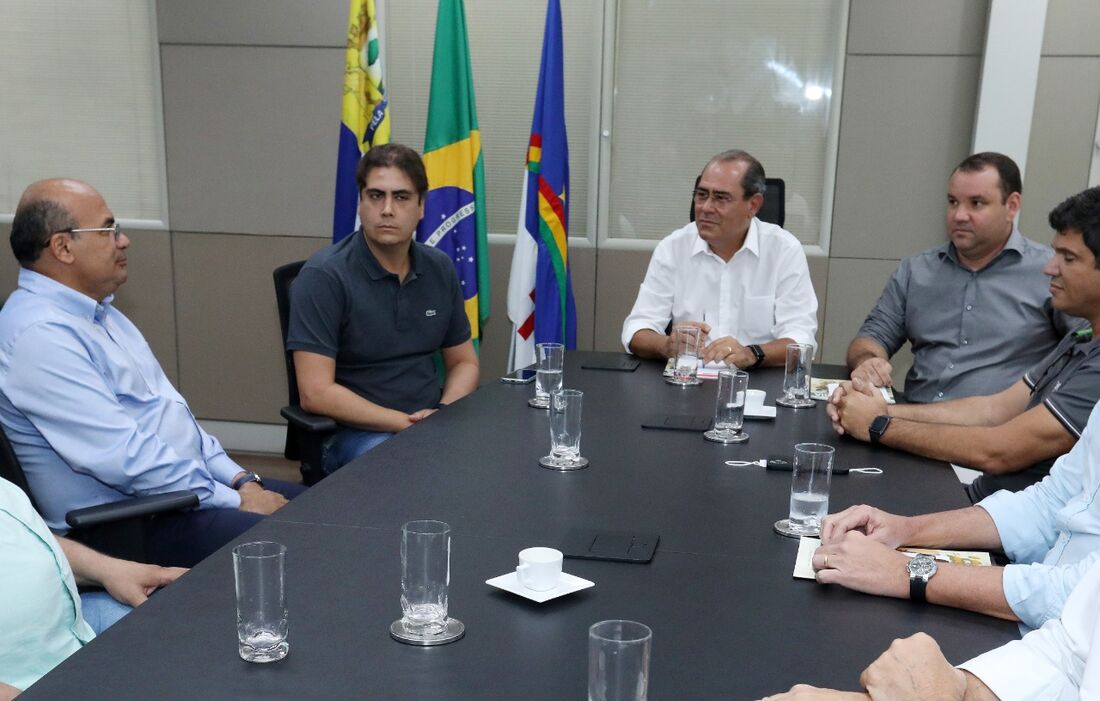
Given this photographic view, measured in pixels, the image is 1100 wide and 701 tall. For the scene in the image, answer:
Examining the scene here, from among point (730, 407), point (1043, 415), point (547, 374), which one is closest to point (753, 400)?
point (730, 407)

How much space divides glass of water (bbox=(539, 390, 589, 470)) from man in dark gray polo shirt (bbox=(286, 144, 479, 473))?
989 mm

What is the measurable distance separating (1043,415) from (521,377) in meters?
1.46

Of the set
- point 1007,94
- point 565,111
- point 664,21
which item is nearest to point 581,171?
point 565,111

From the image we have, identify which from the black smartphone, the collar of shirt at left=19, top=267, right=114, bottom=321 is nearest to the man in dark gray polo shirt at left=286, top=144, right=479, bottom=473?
the black smartphone

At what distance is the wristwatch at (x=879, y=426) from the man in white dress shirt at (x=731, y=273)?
1.23 meters

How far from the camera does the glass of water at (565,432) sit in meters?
2.04

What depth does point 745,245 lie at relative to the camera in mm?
3682

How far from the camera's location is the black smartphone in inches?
117

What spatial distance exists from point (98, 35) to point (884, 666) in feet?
17.0

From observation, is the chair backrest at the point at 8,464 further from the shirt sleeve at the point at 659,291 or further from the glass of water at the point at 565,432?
the shirt sleeve at the point at 659,291

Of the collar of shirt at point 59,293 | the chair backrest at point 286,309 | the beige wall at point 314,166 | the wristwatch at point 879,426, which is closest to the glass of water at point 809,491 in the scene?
the wristwatch at point 879,426

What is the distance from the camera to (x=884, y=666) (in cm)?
114

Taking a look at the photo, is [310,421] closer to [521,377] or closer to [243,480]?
[243,480]

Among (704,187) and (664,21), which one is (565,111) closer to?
(664,21)
